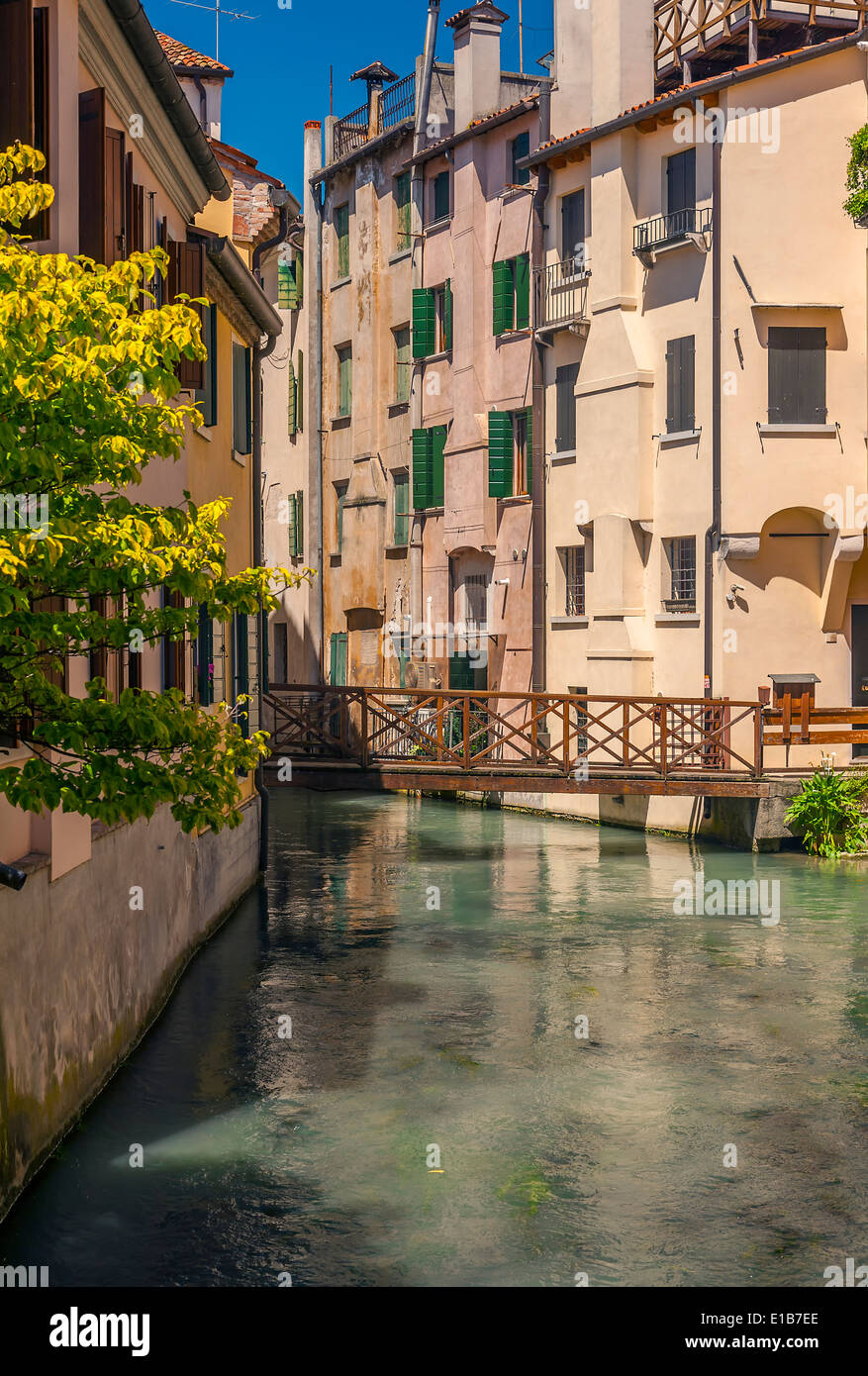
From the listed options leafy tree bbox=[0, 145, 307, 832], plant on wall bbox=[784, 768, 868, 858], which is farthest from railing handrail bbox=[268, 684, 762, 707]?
leafy tree bbox=[0, 145, 307, 832]

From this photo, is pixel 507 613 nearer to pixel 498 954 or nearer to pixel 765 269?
pixel 765 269

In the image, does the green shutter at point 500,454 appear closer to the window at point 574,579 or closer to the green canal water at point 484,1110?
the window at point 574,579

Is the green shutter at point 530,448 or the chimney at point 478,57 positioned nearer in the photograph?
the green shutter at point 530,448

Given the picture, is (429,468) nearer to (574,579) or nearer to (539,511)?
(539,511)

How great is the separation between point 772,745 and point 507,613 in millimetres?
8149

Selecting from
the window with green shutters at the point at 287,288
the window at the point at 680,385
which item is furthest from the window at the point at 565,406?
the window with green shutters at the point at 287,288

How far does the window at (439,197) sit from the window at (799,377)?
11671 mm

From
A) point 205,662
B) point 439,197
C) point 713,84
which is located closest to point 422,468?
point 439,197

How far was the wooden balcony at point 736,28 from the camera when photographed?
88.1 ft

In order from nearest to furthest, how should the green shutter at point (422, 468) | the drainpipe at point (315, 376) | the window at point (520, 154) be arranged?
→ the window at point (520, 154), the green shutter at point (422, 468), the drainpipe at point (315, 376)

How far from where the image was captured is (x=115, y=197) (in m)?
11.9

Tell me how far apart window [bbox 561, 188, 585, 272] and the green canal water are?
1502 cm

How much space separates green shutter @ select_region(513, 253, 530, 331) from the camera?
31.9 m

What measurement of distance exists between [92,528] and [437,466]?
29301mm
